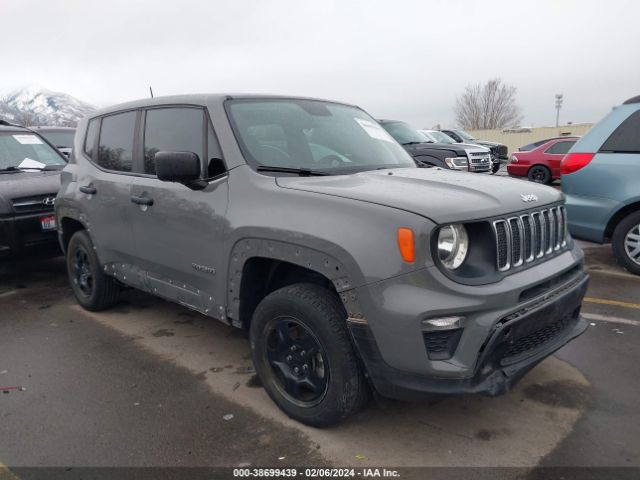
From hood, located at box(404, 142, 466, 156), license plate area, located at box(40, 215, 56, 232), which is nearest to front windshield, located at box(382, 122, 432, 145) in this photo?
hood, located at box(404, 142, 466, 156)

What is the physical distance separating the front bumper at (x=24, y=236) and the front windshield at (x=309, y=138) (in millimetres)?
3365

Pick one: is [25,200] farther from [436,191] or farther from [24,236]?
[436,191]

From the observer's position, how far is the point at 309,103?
3.88m

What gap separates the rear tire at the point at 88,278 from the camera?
15.3 feet

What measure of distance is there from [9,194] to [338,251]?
4547 millimetres

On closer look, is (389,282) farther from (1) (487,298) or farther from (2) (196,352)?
(2) (196,352)

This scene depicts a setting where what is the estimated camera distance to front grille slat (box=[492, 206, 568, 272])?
253cm

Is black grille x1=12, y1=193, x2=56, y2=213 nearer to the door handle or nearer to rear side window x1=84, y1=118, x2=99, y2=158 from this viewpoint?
rear side window x1=84, y1=118, x2=99, y2=158


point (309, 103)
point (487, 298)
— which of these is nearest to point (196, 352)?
point (309, 103)

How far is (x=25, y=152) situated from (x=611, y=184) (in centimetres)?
705

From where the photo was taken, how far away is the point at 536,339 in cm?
272

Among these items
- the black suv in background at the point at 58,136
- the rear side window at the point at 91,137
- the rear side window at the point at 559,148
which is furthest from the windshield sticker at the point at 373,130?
the rear side window at the point at 559,148

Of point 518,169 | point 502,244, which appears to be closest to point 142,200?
point 502,244

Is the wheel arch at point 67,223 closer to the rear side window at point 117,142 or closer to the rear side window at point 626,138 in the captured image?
the rear side window at point 117,142
